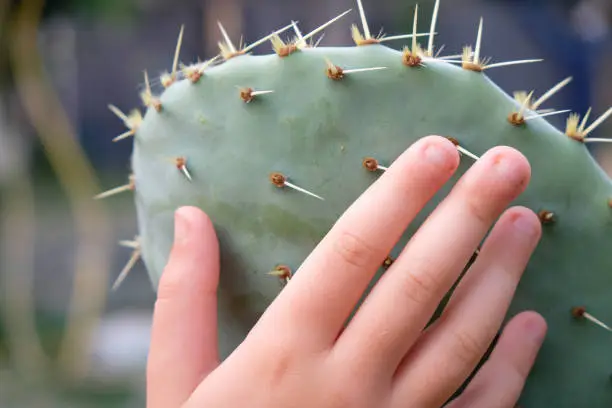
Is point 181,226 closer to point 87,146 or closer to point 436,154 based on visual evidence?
point 436,154

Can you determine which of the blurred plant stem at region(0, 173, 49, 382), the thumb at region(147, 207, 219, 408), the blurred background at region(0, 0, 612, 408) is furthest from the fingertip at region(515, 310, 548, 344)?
the blurred plant stem at region(0, 173, 49, 382)

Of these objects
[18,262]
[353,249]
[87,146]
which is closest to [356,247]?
[353,249]

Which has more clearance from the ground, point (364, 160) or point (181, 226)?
point (364, 160)

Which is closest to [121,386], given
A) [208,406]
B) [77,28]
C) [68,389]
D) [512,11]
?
[68,389]

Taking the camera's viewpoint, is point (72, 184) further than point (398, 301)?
Yes

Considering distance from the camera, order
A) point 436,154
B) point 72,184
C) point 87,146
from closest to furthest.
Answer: point 436,154 → point 87,146 → point 72,184

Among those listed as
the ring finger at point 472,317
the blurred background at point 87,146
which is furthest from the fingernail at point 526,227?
the blurred background at point 87,146
